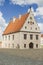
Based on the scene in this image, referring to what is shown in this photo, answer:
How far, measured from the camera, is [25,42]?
52750 mm

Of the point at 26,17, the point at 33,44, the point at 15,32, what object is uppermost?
the point at 26,17

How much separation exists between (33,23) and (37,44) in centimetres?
609

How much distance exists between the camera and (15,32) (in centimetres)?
5462

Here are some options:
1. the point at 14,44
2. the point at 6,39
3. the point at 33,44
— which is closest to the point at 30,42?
the point at 33,44

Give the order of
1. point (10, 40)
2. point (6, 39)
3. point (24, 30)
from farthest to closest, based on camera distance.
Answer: point (6, 39), point (10, 40), point (24, 30)

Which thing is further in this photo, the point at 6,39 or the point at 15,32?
the point at 6,39

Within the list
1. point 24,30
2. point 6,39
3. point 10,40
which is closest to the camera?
point 24,30

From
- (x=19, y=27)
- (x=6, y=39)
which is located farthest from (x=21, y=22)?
(x=6, y=39)

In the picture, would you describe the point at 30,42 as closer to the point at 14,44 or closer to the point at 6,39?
the point at 14,44

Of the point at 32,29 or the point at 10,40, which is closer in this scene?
the point at 32,29

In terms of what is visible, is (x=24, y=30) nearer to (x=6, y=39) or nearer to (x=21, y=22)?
(x=21, y=22)

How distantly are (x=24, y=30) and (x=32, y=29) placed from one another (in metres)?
2.62

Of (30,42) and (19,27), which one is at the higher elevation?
(19,27)

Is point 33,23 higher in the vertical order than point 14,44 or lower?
higher
